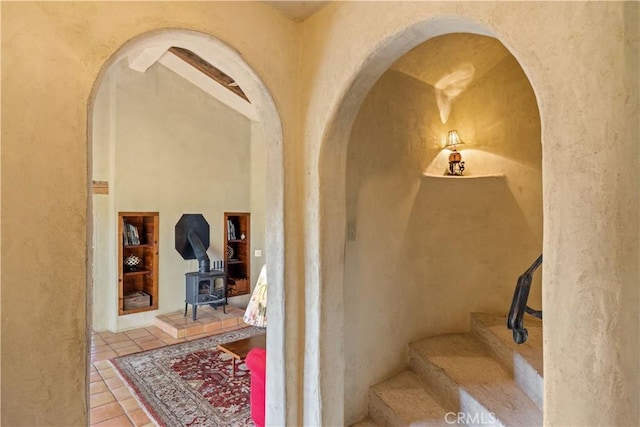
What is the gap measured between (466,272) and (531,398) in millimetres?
1034

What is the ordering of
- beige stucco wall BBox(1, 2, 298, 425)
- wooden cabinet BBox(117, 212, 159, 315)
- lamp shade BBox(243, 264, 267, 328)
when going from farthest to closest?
wooden cabinet BBox(117, 212, 159, 315)
lamp shade BBox(243, 264, 267, 328)
beige stucco wall BBox(1, 2, 298, 425)

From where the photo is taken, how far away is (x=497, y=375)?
2.17m

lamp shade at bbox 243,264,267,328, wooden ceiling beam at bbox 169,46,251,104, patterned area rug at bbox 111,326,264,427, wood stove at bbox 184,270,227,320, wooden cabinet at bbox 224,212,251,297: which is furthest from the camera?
wooden cabinet at bbox 224,212,251,297

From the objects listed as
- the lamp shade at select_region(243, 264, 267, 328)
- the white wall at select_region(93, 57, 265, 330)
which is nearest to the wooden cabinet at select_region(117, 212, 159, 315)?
the white wall at select_region(93, 57, 265, 330)

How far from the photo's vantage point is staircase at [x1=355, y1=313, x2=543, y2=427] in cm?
190

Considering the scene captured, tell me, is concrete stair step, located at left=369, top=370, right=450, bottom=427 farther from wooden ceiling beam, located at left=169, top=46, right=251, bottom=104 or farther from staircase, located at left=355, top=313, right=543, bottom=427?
wooden ceiling beam, located at left=169, top=46, right=251, bottom=104

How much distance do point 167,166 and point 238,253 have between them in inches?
72.2

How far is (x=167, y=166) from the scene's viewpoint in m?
4.87

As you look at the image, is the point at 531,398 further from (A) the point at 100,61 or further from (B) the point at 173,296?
(B) the point at 173,296

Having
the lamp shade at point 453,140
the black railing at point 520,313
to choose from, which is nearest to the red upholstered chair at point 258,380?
the black railing at point 520,313

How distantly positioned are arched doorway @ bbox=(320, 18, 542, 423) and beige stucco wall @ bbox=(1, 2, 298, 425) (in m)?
1.02

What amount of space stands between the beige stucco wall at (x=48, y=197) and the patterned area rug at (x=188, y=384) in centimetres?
165

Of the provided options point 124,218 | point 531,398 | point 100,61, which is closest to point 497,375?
point 531,398

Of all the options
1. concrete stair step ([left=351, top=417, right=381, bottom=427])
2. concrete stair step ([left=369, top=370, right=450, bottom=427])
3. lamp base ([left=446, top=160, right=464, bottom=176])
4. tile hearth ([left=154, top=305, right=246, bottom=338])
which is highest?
lamp base ([left=446, top=160, right=464, bottom=176])
